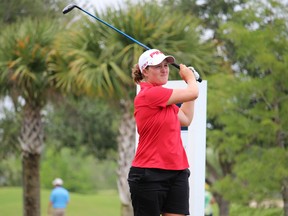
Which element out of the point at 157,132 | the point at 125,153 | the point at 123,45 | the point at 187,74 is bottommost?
the point at 125,153

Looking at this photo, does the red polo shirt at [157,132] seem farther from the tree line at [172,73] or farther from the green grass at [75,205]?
the green grass at [75,205]

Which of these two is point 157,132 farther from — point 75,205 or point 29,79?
point 75,205

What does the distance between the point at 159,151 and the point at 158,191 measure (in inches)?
10.6

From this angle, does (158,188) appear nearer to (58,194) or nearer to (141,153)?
(141,153)

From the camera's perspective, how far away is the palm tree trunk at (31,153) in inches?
691

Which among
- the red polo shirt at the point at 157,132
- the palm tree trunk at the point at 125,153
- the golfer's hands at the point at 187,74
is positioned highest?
the golfer's hands at the point at 187,74

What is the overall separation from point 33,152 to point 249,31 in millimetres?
6376

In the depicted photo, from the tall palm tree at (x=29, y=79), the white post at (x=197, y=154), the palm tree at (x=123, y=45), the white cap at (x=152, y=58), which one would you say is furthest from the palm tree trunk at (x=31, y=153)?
the white cap at (x=152, y=58)

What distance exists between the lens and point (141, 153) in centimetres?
519

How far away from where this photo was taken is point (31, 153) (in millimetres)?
17578

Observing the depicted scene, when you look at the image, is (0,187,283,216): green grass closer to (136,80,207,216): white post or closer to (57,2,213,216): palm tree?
(57,2,213,216): palm tree

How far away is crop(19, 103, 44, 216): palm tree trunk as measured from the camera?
691 inches

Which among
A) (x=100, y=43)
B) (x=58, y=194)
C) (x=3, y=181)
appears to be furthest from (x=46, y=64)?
(x=3, y=181)

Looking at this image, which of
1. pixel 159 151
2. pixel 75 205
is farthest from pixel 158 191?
pixel 75 205
